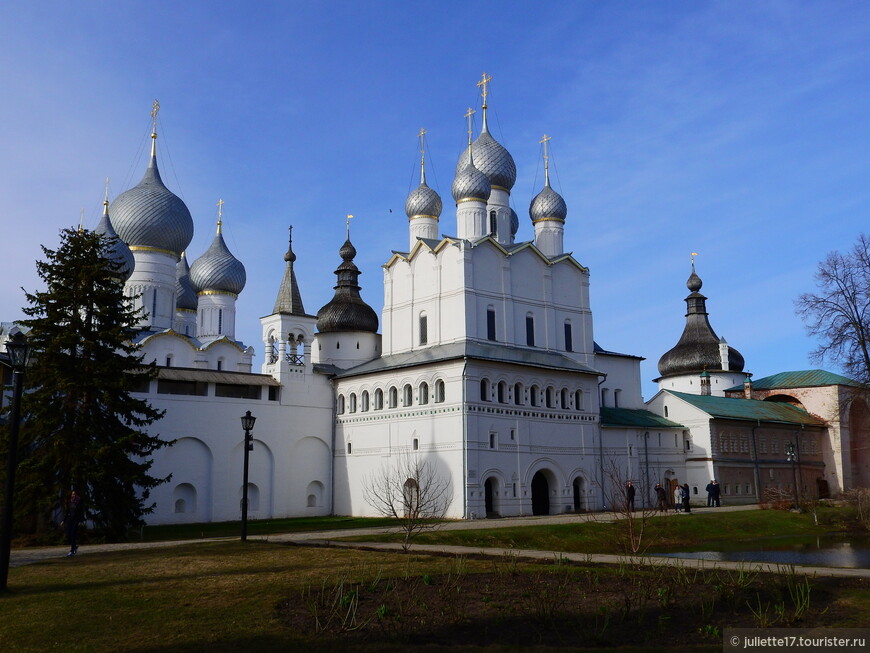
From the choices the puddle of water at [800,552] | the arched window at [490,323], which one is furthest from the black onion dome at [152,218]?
the puddle of water at [800,552]

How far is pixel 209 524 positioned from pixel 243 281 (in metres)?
15.9

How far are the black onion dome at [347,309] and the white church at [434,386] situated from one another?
0.10 metres

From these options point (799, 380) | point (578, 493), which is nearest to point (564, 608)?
point (578, 493)

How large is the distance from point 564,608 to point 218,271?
116ft

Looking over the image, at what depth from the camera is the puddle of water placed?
680 inches

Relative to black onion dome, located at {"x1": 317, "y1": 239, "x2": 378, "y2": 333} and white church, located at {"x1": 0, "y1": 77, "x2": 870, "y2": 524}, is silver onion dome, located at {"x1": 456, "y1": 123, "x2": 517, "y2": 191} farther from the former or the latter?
black onion dome, located at {"x1": 317, "y1": 239, "x2": 378, "y2": 333}

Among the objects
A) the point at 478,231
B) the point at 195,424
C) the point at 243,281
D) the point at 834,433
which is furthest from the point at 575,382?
the point at 834,433

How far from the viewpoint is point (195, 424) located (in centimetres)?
3209

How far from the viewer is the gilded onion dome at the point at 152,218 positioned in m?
38.5

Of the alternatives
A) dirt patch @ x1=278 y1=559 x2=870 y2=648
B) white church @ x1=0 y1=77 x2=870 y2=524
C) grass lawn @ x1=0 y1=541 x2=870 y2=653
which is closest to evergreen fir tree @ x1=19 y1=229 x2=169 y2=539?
white church @ x1=0 y1=77 x2=870 y2=524

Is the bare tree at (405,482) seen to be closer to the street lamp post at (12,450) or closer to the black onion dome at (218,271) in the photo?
the black onion dome at (218,271)

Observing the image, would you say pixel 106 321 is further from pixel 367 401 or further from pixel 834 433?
pixel 834 433

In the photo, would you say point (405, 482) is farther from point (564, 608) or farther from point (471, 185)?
point (564, 608)

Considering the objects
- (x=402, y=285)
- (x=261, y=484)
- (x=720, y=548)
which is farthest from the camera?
(x=402, y=285)
